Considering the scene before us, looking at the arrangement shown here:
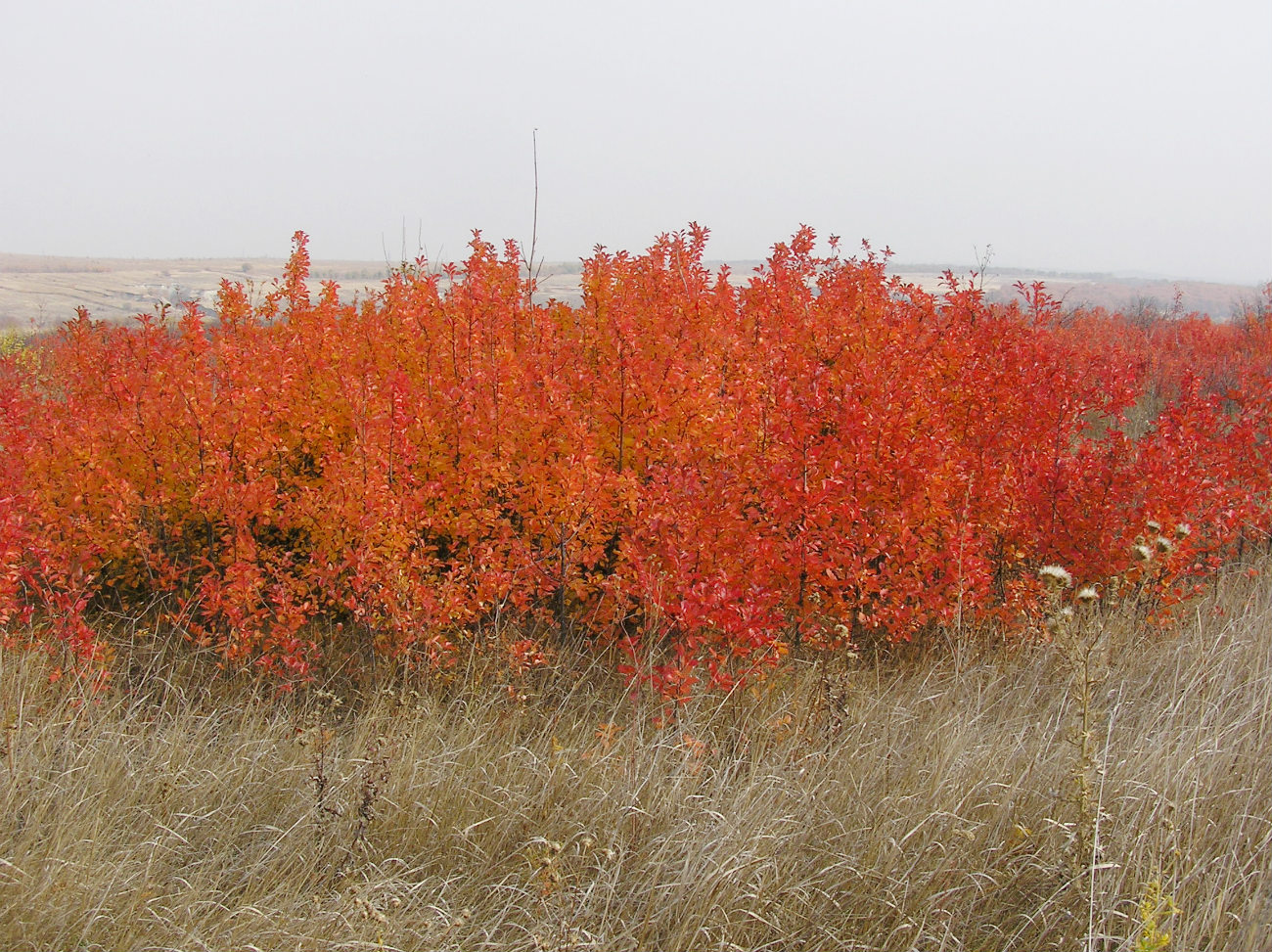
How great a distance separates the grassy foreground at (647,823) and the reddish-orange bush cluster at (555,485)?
1.40 ft

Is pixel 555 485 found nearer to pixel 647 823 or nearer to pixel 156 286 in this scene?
pixel 647 823

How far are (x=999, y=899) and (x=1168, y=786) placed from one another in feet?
2.70

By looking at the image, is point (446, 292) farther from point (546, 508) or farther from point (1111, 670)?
point (1111, 670)

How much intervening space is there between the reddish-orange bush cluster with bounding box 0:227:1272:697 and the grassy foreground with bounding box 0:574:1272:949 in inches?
16.8

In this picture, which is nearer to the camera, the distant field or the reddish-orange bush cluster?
the reddish-orange bush cluster

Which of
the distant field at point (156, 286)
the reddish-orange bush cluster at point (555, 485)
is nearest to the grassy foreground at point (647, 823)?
the reddish-orange bush cluster at point (555, 485)

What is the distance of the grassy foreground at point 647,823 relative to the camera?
2223 mm

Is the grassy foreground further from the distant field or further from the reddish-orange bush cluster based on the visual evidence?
the distant field

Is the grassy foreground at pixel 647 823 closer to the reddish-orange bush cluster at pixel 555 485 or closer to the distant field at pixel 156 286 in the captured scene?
the reddish-orange bush cluster at pixel 555 485

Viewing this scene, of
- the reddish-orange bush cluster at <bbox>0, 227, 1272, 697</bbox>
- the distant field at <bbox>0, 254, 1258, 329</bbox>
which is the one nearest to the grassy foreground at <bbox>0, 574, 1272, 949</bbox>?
the reddish-orange bush cluster at <bbox>0, 227, 1272, 697</bbox>

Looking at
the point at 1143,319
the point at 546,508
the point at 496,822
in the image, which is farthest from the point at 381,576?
the point at 1143,319

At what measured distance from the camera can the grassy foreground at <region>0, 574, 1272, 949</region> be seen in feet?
7.29

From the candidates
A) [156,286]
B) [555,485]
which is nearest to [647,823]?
[555,485]

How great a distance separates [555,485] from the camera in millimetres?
3980
